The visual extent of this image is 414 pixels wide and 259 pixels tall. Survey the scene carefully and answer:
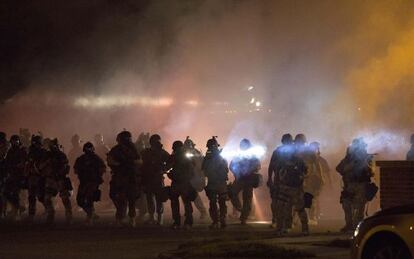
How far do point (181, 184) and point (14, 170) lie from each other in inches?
128

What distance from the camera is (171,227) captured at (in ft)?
44.7

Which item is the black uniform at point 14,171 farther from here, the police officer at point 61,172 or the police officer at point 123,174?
the police officer at point 123,174

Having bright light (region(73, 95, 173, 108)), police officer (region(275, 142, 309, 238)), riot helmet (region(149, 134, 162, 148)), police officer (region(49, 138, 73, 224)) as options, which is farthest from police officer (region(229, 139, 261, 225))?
bright light (region(73, 95, 173, 108))

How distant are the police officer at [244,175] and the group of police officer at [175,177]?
0.06ft

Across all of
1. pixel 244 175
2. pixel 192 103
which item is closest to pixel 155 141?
pixel 244 175

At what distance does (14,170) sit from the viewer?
583 inches

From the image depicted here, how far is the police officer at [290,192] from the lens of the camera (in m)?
12.4

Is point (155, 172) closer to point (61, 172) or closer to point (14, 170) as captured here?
point (61, 172)

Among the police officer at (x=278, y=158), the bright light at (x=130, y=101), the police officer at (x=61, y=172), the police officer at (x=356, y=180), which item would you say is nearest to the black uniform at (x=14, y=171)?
the police officer at (x=61, y=172)

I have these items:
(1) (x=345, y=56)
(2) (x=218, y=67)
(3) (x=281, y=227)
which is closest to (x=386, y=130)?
(1) (x=345, y=56)

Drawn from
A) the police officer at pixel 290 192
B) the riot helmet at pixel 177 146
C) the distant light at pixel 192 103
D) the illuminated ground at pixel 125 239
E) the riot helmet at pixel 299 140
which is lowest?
the illuminated ground at pixel 125 239

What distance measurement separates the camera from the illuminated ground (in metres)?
10.3

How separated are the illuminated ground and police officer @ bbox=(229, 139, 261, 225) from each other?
358mm

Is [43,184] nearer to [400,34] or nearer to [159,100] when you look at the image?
[400,34]
